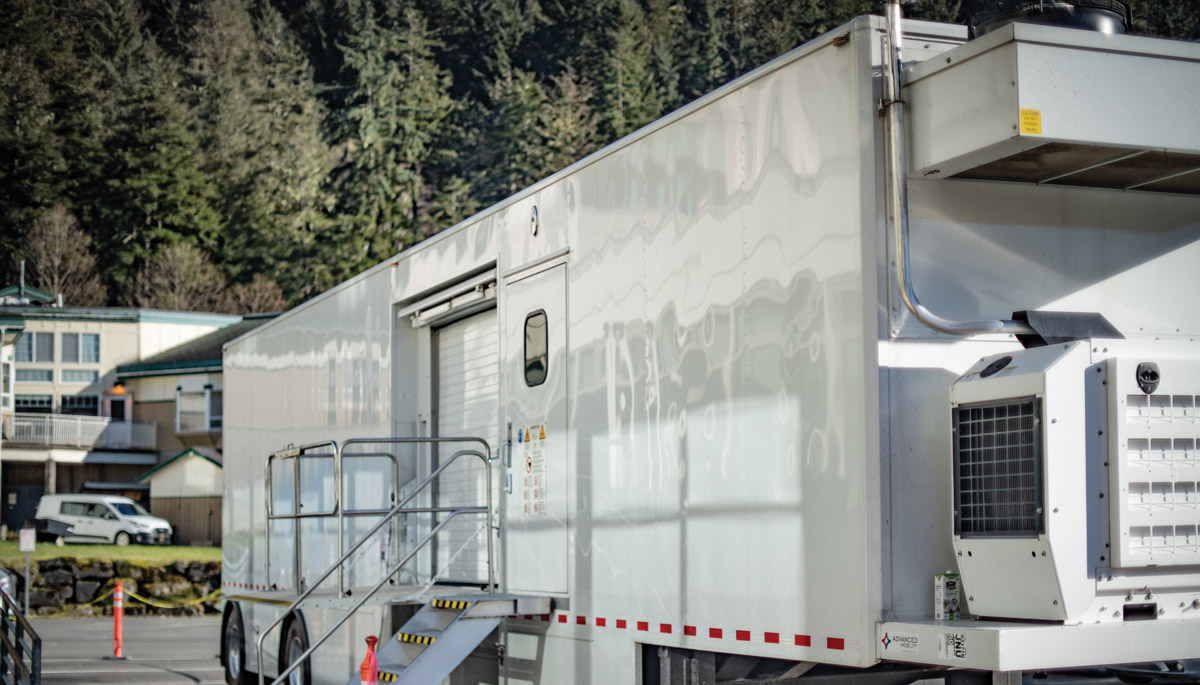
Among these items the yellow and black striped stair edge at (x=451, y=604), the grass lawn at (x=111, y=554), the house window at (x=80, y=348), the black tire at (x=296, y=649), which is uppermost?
the house window at (x=80, y=348)

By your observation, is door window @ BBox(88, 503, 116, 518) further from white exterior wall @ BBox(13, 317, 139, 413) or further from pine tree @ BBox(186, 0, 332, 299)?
pine tree @ BBox(186, 0, 332, 299)

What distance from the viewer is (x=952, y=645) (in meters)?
4.63

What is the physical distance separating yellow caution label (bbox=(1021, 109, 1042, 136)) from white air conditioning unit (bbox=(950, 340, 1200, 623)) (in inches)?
29.9

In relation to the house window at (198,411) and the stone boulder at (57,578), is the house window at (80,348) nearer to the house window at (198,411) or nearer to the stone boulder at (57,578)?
the house window at (198,411)

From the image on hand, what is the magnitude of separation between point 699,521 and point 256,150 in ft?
267

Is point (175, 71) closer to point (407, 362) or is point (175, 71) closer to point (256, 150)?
point (256, 150)

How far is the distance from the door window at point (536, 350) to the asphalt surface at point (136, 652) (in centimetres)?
943

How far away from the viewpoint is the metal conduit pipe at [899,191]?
5031 millimetres

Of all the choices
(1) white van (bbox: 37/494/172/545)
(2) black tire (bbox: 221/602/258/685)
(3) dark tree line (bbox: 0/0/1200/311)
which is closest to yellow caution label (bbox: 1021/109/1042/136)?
(2) black tire (bbox: 221/602/258/685)

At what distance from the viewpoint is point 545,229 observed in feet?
25.1

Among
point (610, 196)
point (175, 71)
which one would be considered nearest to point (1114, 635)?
point (610, 196)

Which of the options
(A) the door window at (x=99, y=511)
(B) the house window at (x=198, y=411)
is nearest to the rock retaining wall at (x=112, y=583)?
(A) the door window at (x=99, y=511)

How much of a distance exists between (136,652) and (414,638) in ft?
45.8

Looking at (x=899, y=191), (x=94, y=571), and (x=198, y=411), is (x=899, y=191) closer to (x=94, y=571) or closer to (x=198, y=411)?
(x=94, y=571)
